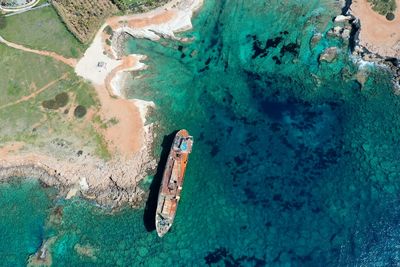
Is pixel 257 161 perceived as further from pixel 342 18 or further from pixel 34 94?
pixel 34 94

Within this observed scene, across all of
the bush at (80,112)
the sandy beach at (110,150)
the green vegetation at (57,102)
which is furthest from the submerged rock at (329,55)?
the green vegetation at (57,102)

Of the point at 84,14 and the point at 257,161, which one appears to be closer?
the point at 257,161

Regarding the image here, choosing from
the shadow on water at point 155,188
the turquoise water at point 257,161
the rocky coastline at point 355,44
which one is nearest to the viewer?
the turquoise water at point 257,161

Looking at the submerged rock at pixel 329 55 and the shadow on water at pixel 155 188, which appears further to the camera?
the submerged rock at pixel 329 55

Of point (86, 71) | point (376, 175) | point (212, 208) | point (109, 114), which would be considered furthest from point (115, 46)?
point (376, 175)

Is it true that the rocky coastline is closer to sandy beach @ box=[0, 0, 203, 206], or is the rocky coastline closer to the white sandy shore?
the white sandy shore

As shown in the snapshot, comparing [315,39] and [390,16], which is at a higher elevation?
[390,16]

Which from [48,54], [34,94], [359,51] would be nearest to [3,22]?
[48,54]

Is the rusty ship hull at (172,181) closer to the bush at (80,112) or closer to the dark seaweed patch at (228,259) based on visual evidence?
the dark seaweed patch at (228,259)
